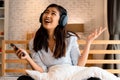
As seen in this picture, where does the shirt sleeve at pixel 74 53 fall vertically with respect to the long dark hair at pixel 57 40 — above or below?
below

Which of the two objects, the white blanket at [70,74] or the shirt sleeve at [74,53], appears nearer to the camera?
the white blanket at [70,74]

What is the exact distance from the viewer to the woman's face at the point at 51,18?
63.3 inches

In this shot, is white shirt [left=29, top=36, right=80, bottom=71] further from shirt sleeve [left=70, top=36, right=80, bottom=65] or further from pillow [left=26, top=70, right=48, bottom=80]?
pillow [left=26, top=70, right=48, bottom=80]

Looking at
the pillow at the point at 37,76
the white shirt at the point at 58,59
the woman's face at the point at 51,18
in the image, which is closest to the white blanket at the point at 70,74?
the pillow at the point at 37,76

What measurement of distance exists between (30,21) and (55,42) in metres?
3.27

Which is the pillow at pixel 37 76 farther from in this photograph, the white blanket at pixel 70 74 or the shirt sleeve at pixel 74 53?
the shirt sleeve at pixel 74 53

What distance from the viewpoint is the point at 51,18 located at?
63.8 inches

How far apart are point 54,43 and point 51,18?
18cm

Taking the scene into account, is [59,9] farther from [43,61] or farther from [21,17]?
[21,17]

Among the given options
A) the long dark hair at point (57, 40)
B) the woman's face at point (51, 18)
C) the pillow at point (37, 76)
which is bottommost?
the pillow at point (37, 76)

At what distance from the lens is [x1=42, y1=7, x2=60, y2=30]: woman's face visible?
161 centimetres

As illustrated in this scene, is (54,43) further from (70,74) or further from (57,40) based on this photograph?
(70,74)

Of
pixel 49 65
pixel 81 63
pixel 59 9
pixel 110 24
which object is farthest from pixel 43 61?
pixel 110 24

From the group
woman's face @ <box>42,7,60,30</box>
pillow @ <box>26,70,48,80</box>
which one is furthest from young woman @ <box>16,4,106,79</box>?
pillow @ <box>26,70,48,80</box>
